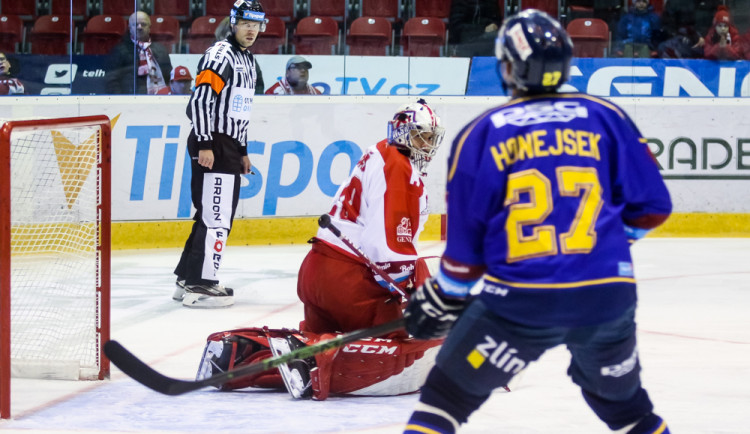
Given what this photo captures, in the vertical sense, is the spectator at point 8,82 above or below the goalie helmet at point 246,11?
below

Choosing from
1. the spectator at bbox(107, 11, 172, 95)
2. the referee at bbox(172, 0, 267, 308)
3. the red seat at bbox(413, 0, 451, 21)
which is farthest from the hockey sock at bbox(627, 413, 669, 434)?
the red seat at bbox(413, 0, 451, 21)

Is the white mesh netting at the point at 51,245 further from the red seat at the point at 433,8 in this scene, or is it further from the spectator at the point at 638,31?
the spectator at the point at 638,31

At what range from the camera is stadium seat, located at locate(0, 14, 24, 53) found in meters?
6.97

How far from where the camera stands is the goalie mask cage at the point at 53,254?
10.3 feet

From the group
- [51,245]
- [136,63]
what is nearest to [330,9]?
[136,63]

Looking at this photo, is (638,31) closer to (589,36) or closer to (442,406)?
(589,36)

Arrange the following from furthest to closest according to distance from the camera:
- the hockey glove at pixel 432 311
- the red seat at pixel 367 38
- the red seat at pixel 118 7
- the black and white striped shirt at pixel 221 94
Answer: the red seat at pixel 367 38 → the red seat at pixel 118 7 → the black and white striped shirt at pixel 221 94 → the hockey glove at pixel 432 311

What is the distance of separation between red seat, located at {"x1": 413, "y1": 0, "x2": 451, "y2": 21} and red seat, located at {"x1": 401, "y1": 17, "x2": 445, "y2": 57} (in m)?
0.04

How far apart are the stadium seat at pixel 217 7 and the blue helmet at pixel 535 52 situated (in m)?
5.63

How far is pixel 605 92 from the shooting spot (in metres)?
7.73

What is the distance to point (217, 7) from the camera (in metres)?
7.48

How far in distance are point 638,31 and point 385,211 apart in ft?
16.8

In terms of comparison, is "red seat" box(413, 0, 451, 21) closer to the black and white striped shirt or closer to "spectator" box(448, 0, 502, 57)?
"spectator" box(448, 0, 502, 57)

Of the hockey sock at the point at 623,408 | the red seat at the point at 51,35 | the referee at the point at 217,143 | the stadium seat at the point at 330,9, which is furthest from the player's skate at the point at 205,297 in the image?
the hockey sock at the point at 623,408
